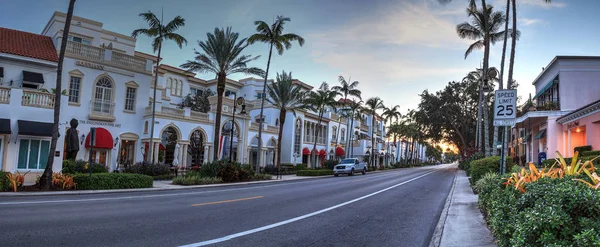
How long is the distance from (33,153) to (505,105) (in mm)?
21341

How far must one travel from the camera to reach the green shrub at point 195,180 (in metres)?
20.7

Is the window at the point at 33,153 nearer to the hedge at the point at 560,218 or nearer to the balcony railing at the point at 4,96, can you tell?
the balcony railing at the point at 4,96

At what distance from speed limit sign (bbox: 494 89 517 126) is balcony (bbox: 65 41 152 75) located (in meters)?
27.0

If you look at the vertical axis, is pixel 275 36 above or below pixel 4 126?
above

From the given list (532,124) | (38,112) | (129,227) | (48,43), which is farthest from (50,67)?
(532,124)

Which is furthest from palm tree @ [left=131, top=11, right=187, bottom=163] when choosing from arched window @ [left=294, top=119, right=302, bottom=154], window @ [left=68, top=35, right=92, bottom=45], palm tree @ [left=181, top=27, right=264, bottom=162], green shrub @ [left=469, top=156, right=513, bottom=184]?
arched window @ [left=294, top=119, right=302, bottom=154]

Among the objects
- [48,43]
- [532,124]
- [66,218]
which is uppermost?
[48,43]

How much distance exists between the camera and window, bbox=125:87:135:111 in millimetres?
28931

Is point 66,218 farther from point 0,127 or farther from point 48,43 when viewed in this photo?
point 48,43

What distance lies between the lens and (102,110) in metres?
27.3

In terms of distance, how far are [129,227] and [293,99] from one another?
106 feet

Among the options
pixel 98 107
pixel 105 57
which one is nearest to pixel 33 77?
pixel 98 107

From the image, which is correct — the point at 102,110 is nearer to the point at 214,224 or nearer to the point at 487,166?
the point at 214,224

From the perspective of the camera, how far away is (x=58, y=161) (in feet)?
61.4
